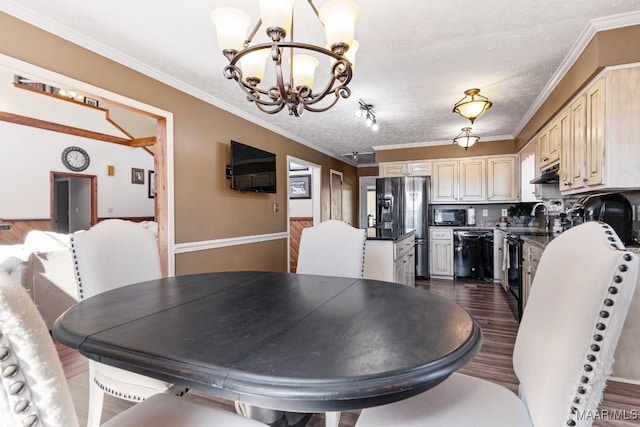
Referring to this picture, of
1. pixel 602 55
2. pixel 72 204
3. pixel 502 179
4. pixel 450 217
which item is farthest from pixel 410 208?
pixel 72 204

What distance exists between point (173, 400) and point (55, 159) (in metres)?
7.21

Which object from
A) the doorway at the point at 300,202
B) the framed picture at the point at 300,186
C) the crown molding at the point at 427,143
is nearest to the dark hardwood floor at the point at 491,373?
the crown molding at the point at 427,143

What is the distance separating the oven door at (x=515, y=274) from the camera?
323 cm

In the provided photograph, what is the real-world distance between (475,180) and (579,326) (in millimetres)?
5206

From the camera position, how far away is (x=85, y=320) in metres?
1.11

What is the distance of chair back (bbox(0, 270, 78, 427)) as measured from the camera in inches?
16.7

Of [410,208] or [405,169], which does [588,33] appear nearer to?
[410,208]

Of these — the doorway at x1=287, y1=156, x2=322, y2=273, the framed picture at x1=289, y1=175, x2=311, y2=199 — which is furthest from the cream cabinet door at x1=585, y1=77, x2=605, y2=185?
the framed picture at x1=289, y1=175, x2=311, y2=199

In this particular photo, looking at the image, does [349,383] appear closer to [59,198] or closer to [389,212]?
[389,212]

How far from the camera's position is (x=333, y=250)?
85.0 inches

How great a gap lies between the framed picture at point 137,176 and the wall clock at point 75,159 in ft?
3.40

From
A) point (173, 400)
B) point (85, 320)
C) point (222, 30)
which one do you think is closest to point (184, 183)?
point (222, 30)

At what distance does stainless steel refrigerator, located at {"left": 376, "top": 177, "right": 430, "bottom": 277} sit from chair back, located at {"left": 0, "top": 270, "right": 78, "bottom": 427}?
5.15m

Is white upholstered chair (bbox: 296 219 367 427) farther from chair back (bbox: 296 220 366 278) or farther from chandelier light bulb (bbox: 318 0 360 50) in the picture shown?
chandelier light bulb (bbox: 318 0 360 50)
